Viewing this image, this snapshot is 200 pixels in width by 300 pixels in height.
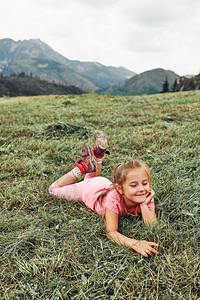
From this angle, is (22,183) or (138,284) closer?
(138,284)

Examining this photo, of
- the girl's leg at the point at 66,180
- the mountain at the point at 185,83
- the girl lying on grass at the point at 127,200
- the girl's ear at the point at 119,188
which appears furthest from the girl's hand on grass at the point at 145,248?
the mountain at the point at 185,83

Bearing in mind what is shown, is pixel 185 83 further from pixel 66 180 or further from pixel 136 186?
pixel 136 186

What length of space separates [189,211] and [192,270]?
3.05ft

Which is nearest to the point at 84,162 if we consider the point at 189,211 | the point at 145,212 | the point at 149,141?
the point at 145,212

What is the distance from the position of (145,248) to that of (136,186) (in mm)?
706

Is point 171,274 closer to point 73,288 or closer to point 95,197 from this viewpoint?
point 73,288

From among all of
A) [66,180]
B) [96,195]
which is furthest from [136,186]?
[66,180]

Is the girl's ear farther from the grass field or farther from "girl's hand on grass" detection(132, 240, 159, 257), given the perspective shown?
"girl's hand on grass" detection(132, 240, 159, 257)

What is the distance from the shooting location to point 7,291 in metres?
1.91

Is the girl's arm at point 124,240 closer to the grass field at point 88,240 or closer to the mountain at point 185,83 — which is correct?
the grass field at point 88,240

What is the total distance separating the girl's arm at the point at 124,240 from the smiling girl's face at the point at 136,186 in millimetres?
316

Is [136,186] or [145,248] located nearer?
[145,248]

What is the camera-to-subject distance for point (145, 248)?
7.07ft

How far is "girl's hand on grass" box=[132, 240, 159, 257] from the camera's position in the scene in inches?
83.6
